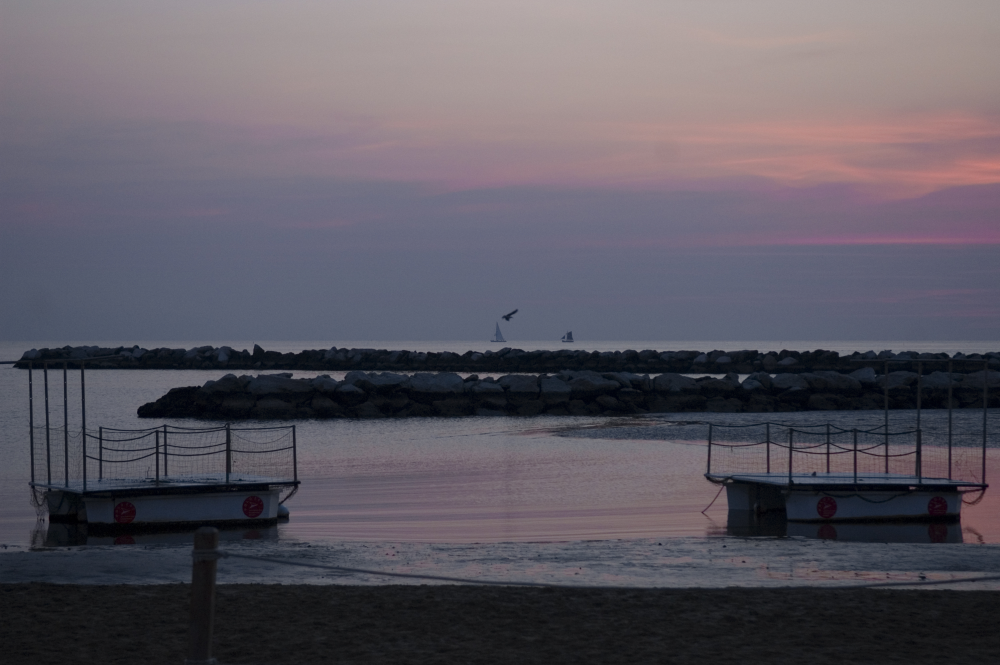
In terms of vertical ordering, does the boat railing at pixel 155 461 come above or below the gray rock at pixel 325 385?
below

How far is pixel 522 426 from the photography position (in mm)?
36719

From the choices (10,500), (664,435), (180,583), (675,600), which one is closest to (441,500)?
(10,500)

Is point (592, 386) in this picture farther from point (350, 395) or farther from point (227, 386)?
point (227, 386)

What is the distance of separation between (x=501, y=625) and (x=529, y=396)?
1361 inches

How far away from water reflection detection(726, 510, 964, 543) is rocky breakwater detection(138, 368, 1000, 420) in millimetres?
25210

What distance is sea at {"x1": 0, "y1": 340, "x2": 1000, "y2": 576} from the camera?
1474 centimetres

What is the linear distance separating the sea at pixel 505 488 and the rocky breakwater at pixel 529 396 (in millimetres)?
2123

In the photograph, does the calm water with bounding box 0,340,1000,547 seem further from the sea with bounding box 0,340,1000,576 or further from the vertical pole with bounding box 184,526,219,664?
the vertical pole with bounding box 184,526,219,664

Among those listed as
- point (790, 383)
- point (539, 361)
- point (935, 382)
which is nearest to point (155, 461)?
point (790, 383)

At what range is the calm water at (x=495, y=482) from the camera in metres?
15.4

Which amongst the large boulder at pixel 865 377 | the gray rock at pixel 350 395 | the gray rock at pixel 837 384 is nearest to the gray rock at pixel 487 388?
the gray rock at pixel 350 395

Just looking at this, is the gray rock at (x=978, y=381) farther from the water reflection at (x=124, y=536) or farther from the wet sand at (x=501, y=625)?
the wet sand at (x=501, y=625)

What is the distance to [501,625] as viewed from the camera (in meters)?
8.20

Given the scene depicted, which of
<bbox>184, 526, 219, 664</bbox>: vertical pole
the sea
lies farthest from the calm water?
<bbox>184, 526, 219, 664</bbox>: vertical pole
